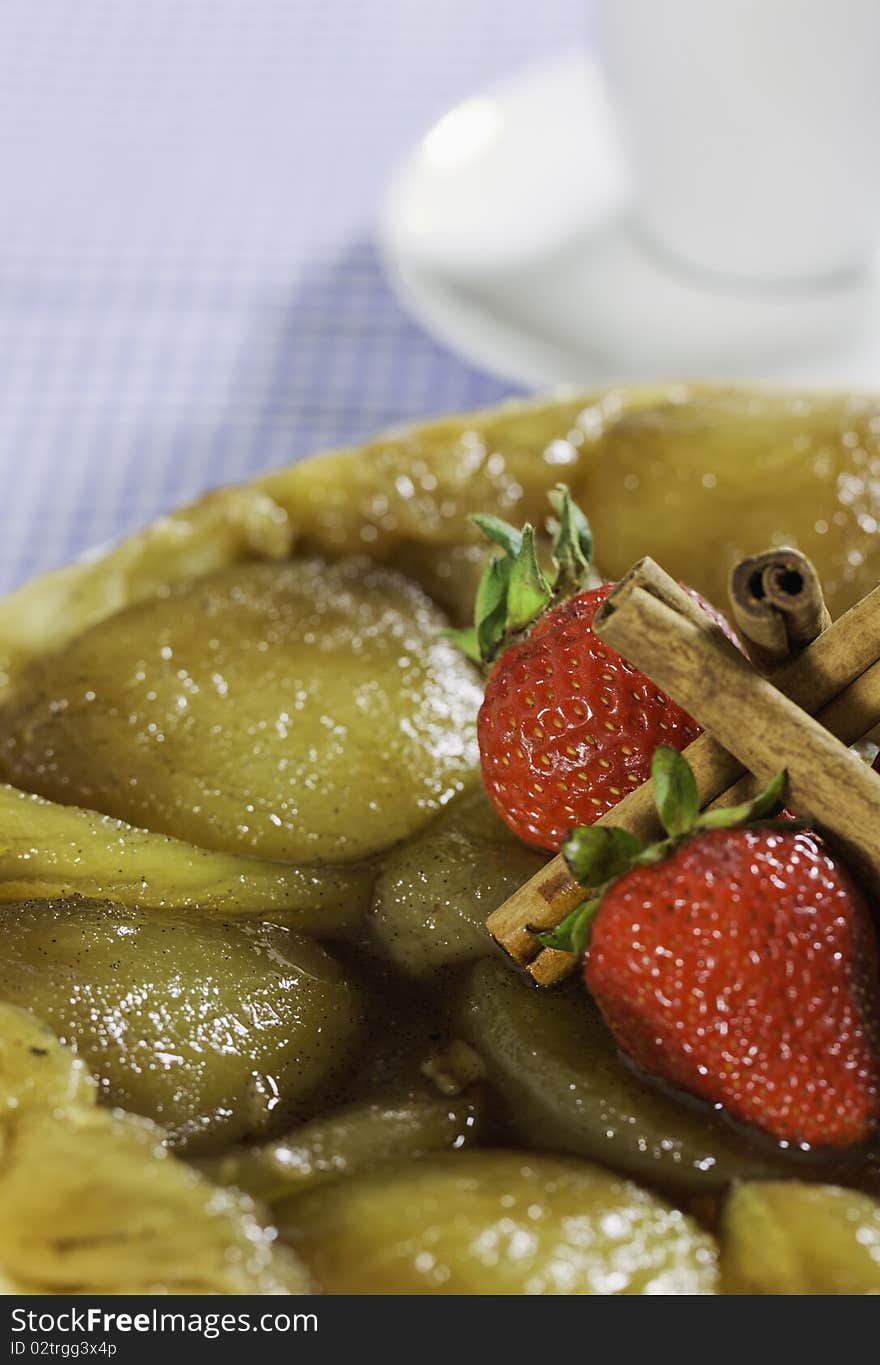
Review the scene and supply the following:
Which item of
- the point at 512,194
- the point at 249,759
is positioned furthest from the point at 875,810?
the point at 512,194

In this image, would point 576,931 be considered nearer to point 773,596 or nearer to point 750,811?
point 750,811

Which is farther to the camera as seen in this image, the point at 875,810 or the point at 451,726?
the point at 451,726

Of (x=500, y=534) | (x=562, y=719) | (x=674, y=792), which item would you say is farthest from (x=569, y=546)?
(x=674, y=792)

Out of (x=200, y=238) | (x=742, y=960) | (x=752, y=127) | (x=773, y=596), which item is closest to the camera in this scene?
(x=742, y=960)

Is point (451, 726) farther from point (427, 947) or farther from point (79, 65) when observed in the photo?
point (79, 65)

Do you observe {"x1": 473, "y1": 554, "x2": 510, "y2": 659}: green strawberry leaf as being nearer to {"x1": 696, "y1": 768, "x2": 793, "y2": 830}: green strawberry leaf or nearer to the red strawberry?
the red strawberry

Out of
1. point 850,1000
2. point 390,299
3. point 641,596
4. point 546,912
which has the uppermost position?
point 641,596
